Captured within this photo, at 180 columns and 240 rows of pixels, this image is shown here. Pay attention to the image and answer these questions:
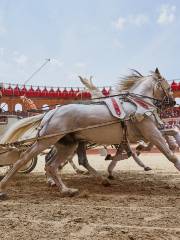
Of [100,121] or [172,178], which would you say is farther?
[172,178]

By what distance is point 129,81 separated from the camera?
6.86 m

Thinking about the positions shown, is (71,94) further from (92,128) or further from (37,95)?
(92,128)

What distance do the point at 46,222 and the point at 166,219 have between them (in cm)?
119

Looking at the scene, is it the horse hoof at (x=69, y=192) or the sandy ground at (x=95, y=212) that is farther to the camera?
the horse hoof at (x=69, y=192)

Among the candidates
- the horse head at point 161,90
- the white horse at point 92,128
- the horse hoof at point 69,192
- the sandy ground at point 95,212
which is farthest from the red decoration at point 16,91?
the horse hoof at point 69,192

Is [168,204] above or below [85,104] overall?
below

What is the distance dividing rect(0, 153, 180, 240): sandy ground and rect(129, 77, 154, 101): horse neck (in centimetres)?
156

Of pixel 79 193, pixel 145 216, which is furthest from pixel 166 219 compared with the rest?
pixel 79 193

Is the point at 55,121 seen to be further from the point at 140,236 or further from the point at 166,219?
the point at 140,236

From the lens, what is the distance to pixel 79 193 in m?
5.79

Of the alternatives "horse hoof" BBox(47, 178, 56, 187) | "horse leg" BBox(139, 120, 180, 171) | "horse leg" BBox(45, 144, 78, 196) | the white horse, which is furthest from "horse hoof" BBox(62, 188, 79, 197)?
"horse leg" BBox(139, 120, 180, 171)

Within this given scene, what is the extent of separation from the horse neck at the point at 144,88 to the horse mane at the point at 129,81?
0.41ft

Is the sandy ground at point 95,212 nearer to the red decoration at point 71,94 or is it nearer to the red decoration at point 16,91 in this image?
the red decoration at point 16,91

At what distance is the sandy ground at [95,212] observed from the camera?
3465mm
